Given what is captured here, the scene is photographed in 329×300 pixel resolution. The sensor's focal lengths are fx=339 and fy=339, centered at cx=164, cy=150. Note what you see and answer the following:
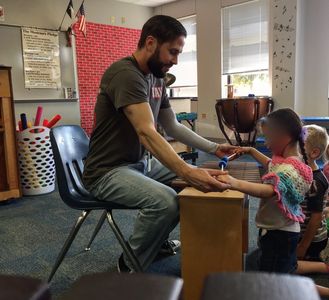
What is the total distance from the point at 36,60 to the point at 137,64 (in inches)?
146

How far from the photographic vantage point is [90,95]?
5.48m

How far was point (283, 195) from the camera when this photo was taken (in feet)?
4.12

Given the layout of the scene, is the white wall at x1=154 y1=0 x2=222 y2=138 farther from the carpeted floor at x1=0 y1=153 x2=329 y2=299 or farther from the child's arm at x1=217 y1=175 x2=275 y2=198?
the child's arm at x1=217 y1=175 x2=275 y2=198

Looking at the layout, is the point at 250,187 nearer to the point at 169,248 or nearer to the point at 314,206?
the point at 314,206

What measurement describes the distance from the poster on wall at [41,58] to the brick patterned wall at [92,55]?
38 cm

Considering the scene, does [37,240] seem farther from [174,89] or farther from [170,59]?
[174,89]

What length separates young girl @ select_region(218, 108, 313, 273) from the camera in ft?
4.14

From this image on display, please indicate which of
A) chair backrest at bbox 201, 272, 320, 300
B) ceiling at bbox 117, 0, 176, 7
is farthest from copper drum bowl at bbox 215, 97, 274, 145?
chair backrest at bbox 201, 272, 320, 300

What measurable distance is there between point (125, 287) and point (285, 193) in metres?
0.98

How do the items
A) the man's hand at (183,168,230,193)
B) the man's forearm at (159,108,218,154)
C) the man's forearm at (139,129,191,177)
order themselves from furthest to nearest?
the man's forearm at (159,108,218,154)
the man's forearm at (139,129,191,177)
the man's hand at (183,168,230,193)

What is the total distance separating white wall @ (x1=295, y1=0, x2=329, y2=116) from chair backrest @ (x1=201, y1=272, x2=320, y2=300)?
4443 millimetres

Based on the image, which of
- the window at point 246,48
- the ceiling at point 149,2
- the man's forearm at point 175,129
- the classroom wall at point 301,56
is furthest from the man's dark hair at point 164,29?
the ceiling at point 149,2

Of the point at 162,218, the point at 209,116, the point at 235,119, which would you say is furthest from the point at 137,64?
the point at 209,116

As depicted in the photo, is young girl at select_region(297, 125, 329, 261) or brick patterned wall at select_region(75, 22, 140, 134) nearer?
young girl at select_region(297, 125, 329, 261)
